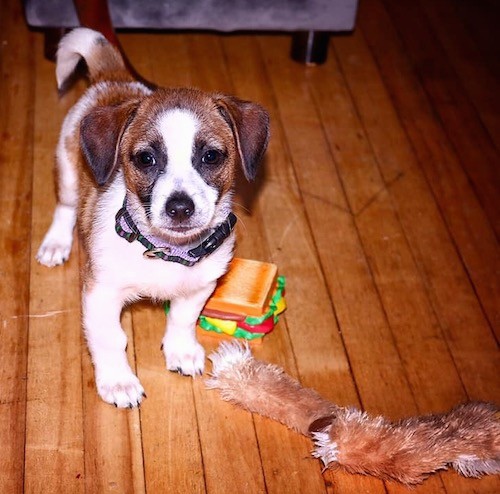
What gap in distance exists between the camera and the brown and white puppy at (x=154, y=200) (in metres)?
2.36

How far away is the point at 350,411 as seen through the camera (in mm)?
2607

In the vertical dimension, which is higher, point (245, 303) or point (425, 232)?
point (245, 303)

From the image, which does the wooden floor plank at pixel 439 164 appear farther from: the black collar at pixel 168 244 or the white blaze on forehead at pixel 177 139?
the white blaze on forehead at pixel 177 139

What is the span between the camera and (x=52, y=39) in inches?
158

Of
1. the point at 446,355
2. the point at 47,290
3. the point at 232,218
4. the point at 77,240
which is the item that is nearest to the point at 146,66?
the point at 77,240

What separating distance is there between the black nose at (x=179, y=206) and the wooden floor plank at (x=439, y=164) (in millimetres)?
1439

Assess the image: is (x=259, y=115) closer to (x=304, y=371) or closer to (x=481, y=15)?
(x=304, y=371)

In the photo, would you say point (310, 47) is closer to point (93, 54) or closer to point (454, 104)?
point (454, 104)

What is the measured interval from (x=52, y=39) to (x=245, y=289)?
179 centimetres

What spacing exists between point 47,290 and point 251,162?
99 centimetres

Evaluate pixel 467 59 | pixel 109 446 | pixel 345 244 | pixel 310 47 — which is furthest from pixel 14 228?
pixel 467 59

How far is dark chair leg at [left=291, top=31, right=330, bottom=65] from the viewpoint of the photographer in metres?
4.19

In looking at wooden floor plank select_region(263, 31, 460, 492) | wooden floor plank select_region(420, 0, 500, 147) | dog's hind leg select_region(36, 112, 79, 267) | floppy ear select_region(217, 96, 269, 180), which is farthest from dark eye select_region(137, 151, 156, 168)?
wooden floor plank select_region(420, 0, 500, 147)

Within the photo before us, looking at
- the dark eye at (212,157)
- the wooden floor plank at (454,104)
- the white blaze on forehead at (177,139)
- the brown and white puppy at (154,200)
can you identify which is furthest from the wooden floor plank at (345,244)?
the white blaze on forehead at (177,139)
